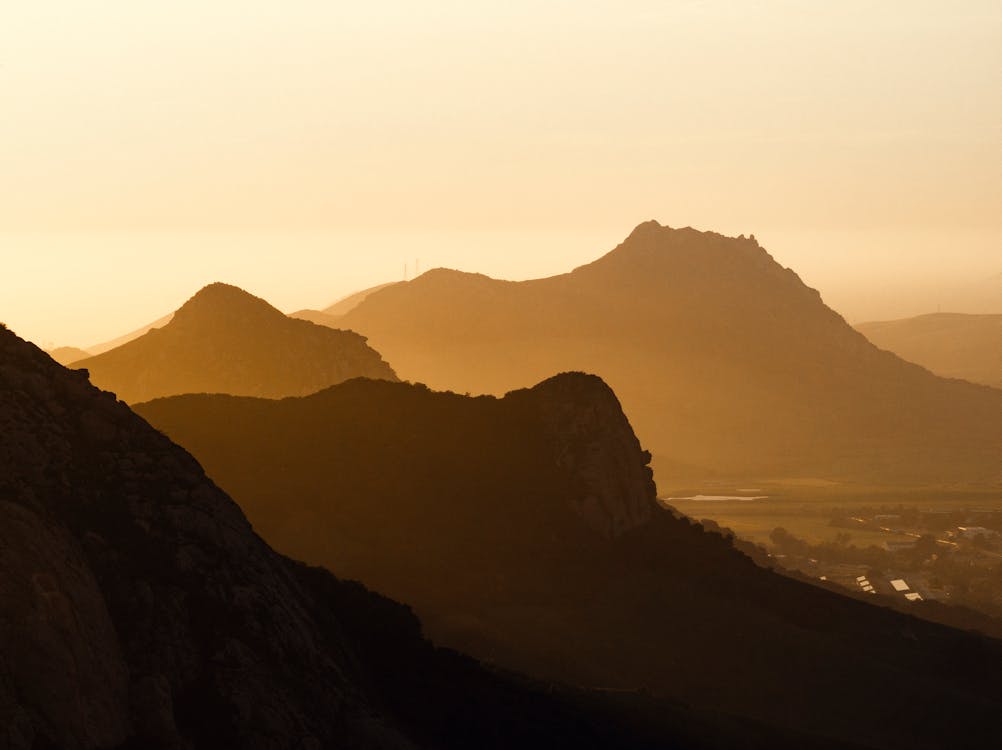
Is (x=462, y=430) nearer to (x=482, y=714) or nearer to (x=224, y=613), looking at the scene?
(x=482, y=714)

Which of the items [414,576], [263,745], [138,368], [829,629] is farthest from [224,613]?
[138,368]

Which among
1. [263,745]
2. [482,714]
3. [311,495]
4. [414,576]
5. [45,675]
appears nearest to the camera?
[45,675]

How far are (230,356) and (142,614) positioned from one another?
443 ft

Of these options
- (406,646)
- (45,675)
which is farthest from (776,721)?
(45,675)

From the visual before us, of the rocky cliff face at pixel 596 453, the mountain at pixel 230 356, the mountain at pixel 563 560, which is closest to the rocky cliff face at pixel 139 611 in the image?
the mountain at pixel 563 560

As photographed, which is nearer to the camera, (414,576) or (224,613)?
(224,613)

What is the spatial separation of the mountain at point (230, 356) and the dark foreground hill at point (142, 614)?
11612 centimetres

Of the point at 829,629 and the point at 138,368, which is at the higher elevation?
the point at 138,368

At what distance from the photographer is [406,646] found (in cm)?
6769

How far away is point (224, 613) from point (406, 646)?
20.6m

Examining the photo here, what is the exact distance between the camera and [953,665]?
11044 centimetres

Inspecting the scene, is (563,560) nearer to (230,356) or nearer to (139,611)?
(139,611)

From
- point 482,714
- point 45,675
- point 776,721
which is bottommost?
point 776,721

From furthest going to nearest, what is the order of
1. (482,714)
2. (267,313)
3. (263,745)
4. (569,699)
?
(267,313), (569,699), (482,714), (263,745)
